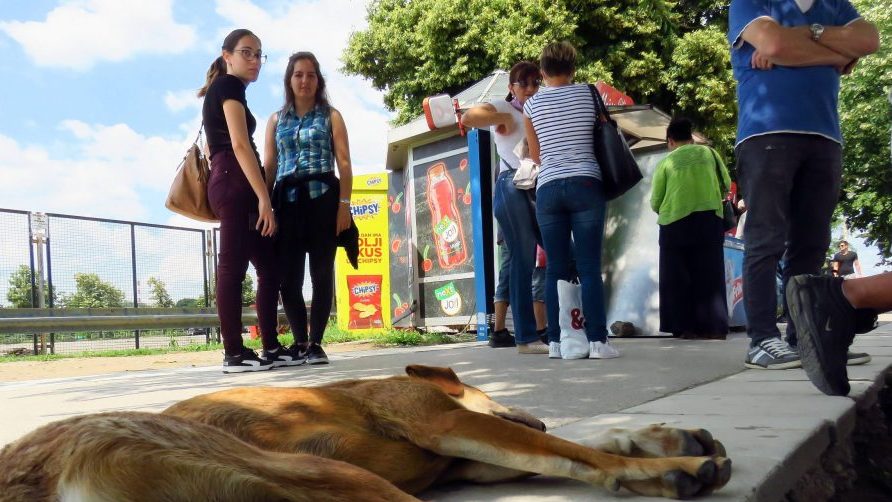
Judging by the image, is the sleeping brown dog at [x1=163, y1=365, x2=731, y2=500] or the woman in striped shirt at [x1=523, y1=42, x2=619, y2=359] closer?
the sleeping brown dog at [x1=163, y1=365, x2=731, y2=500]

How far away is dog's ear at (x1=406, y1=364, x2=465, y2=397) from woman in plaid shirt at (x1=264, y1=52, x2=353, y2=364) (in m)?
3.29

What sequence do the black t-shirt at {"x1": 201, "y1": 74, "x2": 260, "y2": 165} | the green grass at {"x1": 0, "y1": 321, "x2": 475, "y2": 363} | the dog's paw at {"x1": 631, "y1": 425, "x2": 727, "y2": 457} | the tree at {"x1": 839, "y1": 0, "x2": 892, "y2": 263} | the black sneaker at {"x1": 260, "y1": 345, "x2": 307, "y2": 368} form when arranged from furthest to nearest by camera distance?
the tree at {"x1": 839, "y1": 0, "x2": 892, "y2": 263}, the green grass at {"x1": 0, "y1": 321, "x2": 475, "y2": 363}, the black sneaker at {"x1": 260, "y1": 345, "x2": 307, "y2": 368}, the black t-shirt at {"x1": 201, "y1": 74, "x2": 260, "y2": 165}, the dog's paw at {"x1": 631, "y1": 425, "x2": 727, "y2": 457}

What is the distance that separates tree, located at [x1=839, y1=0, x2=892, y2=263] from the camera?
2445 cm

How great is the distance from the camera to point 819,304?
2.97 metres

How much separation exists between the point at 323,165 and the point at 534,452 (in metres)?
3.99

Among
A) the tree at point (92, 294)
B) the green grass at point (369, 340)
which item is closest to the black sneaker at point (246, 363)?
the green grass at point (369, 340)

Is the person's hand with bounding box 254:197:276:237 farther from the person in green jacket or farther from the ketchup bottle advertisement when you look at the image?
the ketchup bottle advertisement

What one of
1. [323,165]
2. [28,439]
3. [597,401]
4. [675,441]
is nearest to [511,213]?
[323,165]

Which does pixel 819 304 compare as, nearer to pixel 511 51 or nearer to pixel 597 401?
pixel 597 401

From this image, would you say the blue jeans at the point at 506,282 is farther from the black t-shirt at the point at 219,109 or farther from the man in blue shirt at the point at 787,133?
the man in blue shirt at the point at 787,133

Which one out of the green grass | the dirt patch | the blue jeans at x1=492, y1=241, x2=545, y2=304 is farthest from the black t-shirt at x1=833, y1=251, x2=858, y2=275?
the blue jeans at x1=492, y1=241, x2=545, y2=304

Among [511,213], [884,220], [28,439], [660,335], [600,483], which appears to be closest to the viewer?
[28,439]

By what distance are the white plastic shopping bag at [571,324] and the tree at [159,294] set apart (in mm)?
10674

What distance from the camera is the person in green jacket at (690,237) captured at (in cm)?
706
